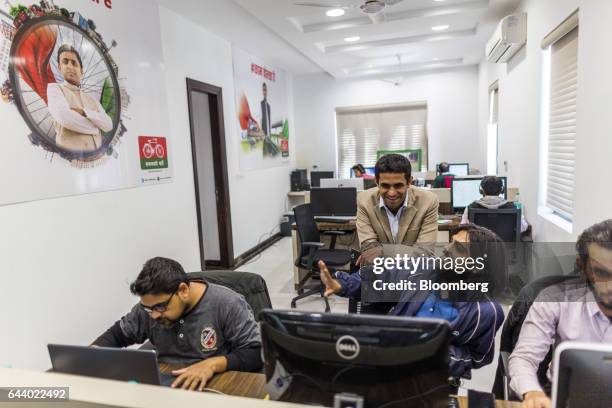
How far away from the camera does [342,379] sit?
2.65ft

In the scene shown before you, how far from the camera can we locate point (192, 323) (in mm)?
1569

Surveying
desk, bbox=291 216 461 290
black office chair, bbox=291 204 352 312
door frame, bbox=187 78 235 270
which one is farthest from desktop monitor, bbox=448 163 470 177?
door frame, bbox=187 78 235 270

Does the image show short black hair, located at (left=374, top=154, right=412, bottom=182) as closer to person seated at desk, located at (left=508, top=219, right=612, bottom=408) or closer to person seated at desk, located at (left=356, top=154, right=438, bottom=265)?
person seated at desk, located at (left=356, top=154, right=438, bottom=265)

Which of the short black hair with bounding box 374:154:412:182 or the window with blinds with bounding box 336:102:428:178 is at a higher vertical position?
the window with blinds with bounding box 336:102:428:178

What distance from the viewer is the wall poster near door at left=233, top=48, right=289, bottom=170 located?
5.45 meters

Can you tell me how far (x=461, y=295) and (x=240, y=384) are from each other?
3.14 ft

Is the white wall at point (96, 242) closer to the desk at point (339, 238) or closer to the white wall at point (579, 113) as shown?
the desk at point (339, 238)

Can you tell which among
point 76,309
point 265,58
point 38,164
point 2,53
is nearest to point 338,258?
point 76,309

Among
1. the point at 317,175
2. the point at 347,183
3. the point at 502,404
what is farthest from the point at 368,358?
the point at 317,175

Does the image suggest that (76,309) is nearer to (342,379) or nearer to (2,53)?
(2,53)

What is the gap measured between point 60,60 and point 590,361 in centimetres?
316

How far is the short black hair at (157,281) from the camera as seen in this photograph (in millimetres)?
1463

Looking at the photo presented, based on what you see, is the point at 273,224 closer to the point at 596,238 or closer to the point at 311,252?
the point at 311,252

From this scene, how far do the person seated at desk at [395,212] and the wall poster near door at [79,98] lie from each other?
2029mm
